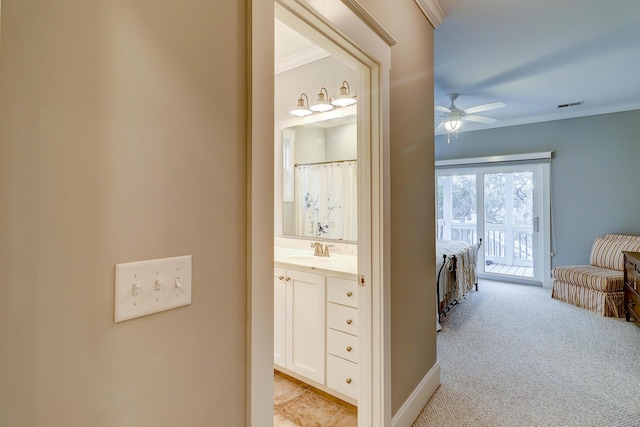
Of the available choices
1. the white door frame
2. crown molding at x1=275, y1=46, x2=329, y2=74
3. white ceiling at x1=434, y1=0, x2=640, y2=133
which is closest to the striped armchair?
white ceiling at x1=434, y1=0, x2=640, y2=133

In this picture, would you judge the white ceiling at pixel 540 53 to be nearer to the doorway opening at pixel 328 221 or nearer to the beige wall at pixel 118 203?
the doorway opening at pixel 328 221

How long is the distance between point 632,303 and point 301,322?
3834mm

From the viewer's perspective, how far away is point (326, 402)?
2166 mm

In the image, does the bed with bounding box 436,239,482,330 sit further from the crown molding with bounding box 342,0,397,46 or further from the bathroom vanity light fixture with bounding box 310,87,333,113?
the crown molding with bounding box 342,0,397,46

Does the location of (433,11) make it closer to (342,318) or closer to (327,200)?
(327,200)

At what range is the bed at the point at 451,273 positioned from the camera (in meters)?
3.48

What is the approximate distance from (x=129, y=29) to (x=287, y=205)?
2.41 m

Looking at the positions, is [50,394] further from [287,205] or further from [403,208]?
[287,205]

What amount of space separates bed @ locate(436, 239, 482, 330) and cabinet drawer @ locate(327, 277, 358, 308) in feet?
5.73

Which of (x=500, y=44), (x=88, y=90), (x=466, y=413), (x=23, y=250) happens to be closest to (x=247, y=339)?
(x=23, y=250)

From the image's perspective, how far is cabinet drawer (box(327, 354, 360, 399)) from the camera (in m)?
2.03

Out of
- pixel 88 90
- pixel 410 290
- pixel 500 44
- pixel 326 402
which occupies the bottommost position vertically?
pixel 326 402

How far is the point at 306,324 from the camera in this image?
2227 millimetres

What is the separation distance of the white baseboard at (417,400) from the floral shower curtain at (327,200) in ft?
3.76
